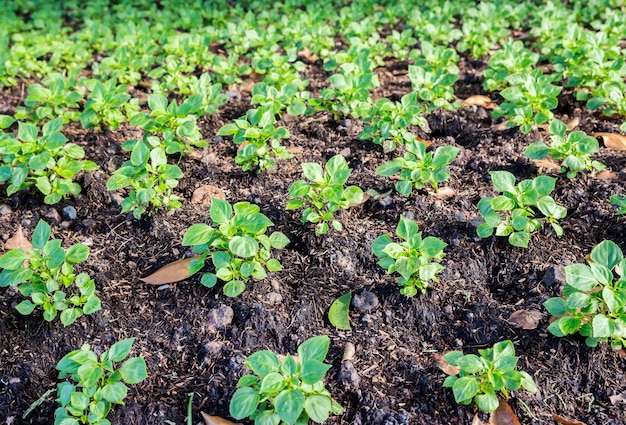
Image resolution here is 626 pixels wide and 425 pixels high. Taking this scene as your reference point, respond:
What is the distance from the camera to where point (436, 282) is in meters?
2.58

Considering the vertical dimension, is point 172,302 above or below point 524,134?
below

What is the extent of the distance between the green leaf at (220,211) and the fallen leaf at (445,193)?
1.13 m

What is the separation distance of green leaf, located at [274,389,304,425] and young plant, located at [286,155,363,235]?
95 centimetres

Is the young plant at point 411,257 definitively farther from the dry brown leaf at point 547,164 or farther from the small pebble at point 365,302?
the dry brown leaf at point 547,164

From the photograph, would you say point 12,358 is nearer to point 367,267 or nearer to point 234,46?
point 367,267

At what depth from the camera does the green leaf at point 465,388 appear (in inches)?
81.3

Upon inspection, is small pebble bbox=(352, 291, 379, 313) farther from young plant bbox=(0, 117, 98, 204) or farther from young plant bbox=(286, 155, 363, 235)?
young plant bbox=(0, 117, 98, 204)

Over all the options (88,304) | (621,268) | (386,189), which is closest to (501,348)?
(621,268)

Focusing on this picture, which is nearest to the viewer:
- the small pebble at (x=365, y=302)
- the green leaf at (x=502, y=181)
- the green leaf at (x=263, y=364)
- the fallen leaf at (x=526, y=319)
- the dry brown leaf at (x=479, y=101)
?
the green leaf at (x=263, y=364)

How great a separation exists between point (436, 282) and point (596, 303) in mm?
643

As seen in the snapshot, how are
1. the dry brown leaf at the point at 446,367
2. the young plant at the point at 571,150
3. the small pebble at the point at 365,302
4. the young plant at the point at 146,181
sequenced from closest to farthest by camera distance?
the dry brown leaf at the point at 446,367 → the small pebble at the point at 365,302 → the young plant at the point at 146,181 → the young plant at the point at 571,150

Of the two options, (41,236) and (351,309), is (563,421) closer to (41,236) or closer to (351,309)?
(351,309)

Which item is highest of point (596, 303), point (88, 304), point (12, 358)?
point (596, 303)

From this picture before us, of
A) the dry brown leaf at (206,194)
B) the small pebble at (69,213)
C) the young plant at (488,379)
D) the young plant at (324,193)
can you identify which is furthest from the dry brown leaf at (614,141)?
the small pebble at (69,213)
